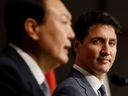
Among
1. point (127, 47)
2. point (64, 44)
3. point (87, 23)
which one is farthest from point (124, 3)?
point (64, 44)

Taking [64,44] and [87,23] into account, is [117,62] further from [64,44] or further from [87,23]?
[64,44]

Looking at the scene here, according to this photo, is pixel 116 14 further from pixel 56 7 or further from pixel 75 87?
pixel 56 7

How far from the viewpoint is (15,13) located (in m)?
1.22

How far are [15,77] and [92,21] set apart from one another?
0.90m

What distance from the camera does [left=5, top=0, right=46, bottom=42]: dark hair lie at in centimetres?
122

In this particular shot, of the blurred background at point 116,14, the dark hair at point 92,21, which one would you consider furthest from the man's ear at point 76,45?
the blurred background at point 116,14

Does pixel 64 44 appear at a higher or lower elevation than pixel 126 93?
higher

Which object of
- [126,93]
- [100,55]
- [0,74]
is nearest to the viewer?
[0,74]

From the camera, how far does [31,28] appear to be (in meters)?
1.23

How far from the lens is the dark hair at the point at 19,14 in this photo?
1218 millimetres

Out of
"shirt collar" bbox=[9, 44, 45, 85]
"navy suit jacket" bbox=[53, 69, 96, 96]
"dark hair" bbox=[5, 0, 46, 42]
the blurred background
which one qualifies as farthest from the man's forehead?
the blurred background

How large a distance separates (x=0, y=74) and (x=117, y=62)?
8.77 ft

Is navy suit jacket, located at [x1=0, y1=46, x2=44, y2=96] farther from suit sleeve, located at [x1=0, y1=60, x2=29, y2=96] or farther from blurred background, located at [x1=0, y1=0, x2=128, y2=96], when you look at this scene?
blurred background, located at [x1=0, y1=0, x2=128, y2=96]

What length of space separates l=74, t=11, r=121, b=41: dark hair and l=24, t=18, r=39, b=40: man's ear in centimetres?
83
